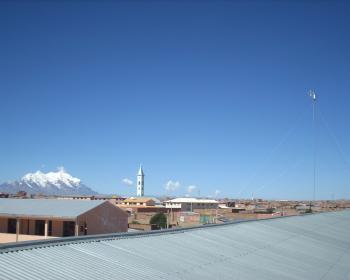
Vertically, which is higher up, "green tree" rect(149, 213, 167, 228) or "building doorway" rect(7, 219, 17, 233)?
"building doorway" rect(7, 219, 17, 233)

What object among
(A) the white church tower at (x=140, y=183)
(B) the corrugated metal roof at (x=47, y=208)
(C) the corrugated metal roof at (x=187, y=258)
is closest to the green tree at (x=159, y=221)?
(B) the corrugated metal roof at (x=47, y=208)

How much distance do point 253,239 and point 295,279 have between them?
228 inches

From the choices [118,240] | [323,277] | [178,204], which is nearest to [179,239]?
[118,240]

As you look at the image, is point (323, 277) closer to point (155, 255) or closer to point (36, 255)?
point (155, 255)

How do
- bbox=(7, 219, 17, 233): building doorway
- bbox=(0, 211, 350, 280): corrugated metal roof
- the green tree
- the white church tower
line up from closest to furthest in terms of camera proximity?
bbox=(0, 211, 350, 280): corrugated metal roof
bbox=(7, 219, 17, 233): building doorway
the green tree
the white church tower

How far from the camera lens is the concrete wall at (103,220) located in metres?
34.5

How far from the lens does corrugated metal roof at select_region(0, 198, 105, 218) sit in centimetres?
3394

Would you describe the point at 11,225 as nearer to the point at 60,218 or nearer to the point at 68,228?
the point at 68,228

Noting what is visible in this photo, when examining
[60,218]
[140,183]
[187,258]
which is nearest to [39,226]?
[60,218]

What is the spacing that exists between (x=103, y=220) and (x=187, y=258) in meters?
25.8

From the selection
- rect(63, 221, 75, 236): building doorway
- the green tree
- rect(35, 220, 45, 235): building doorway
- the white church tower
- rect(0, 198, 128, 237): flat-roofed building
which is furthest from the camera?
the white church tower

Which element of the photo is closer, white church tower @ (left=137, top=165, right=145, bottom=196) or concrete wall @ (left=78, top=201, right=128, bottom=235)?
concrete wall @ (left=78, top=201, right=128, bottom=235)

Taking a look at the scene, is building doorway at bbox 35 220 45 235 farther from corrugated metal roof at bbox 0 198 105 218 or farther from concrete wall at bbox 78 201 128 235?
concrete wall at bbox 78 201 128 235

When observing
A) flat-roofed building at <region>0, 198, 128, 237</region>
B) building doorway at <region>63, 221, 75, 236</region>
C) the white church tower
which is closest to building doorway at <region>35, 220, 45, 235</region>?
flat-roofed building at <region>0, 198, 128, 237</region>
